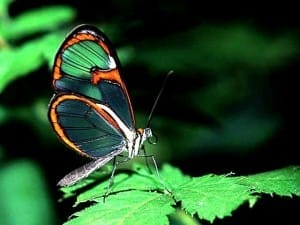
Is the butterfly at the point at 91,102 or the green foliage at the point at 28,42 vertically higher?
the green foliage at the point at 28,42

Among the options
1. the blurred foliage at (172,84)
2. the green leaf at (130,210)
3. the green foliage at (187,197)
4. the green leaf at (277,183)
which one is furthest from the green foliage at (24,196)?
the green leaf at (277,183)

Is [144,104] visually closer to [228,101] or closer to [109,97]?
[109,97]

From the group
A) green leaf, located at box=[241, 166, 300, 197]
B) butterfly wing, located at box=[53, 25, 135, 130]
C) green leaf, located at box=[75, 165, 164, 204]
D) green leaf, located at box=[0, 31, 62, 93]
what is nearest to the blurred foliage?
green leaf, located at box=[0, 31, 62, 93]

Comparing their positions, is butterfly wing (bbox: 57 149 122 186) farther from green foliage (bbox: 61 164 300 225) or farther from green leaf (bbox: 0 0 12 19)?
green leaf (bbox: 0 0 12 19)

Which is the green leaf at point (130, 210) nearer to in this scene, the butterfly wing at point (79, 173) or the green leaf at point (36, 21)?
the butterfly wing at point (79, 173)

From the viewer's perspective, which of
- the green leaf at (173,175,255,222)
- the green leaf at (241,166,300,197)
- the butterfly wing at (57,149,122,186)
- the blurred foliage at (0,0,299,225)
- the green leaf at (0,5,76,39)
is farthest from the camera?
the green leaf at (0,5,76,39)
